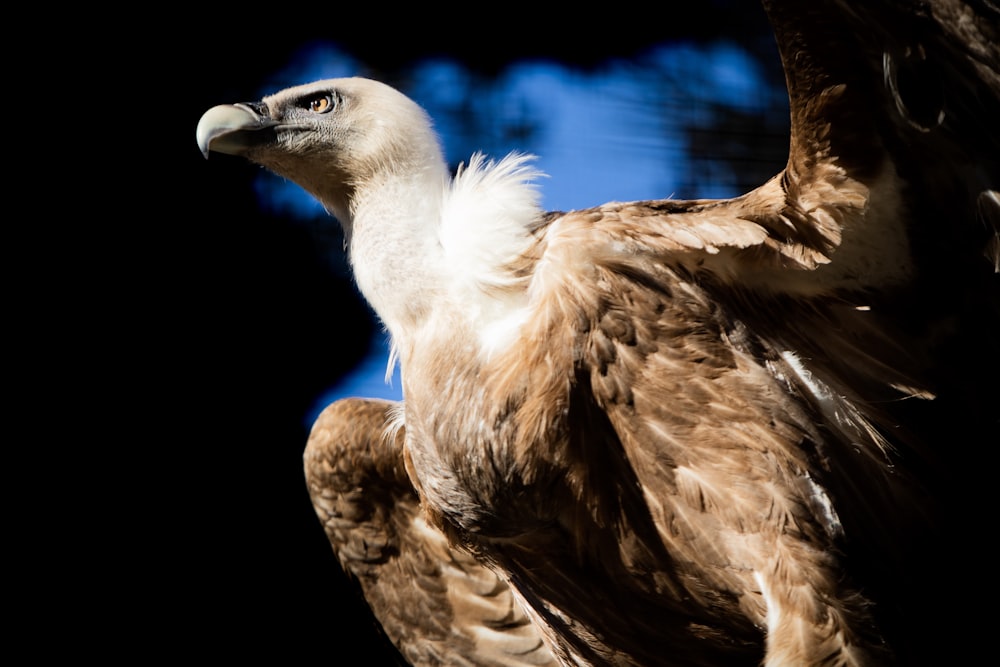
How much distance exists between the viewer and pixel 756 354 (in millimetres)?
2137


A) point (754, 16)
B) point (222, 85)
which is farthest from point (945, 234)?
point (222, 85)

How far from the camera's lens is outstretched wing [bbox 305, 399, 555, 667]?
316 centimetres

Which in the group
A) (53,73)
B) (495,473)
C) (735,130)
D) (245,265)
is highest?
(53,73)

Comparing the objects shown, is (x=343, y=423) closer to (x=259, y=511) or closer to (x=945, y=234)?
(x=259, y=511)

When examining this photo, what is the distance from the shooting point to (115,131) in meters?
3.56

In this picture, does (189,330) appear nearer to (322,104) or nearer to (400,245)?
(322,104)

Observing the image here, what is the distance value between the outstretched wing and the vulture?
0.76 m

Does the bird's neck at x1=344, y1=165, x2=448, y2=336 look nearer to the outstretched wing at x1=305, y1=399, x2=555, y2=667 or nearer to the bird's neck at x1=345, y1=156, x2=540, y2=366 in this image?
the bird's neck at x1=345, y1=156, x2=540, y2=366

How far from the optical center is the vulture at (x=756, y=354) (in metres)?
1.96

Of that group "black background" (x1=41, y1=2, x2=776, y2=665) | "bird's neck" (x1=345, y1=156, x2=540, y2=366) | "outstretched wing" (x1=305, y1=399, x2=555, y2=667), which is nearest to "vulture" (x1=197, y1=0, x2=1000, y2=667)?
"bird's neck" (x1=345, y1=156, x2=540, y2=366)

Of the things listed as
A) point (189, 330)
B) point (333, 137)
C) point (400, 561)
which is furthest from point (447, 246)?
point (189, 330)

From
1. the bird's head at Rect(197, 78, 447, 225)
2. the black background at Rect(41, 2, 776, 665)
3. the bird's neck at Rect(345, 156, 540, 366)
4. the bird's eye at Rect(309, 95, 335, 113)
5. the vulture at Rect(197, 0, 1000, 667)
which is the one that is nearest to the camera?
the vulture at Rect(197, 0, 1000, 667)

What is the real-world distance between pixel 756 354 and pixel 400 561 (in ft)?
5.06

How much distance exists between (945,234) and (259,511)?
2.63 meters
